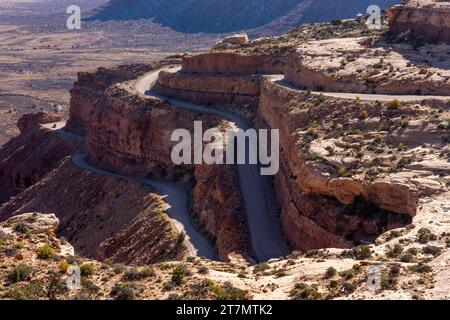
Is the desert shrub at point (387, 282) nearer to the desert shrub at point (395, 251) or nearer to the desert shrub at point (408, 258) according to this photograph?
the desert shrub at point (408, 258)

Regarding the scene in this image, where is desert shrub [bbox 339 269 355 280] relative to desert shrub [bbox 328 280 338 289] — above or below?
above

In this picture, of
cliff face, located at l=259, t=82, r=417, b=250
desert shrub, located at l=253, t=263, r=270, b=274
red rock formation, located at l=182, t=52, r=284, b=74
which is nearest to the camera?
A: desert shrub, located at l=253, t=263, r=270, b=274

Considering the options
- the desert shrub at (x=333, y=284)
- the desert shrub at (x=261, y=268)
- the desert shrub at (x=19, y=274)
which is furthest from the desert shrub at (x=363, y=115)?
the desert shrub at (x=19, y=274)

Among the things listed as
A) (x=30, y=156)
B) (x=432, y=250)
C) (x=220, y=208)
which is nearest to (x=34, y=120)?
(x=30, y=156)

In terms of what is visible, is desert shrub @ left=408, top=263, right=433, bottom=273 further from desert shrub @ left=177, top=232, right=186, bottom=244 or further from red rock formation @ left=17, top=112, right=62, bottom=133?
red rock formation @ left=17, top=112, right=62, bottom=133

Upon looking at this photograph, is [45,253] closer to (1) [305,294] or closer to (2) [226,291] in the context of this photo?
(2) [226,291]

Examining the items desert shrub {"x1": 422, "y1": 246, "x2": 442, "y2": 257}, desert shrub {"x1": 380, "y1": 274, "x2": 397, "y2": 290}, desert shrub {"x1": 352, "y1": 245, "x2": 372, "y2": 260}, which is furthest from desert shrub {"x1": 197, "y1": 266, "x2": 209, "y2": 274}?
desert shrub {"x1": 422, "y1": 246, "x2": 442, "y2": 257}
